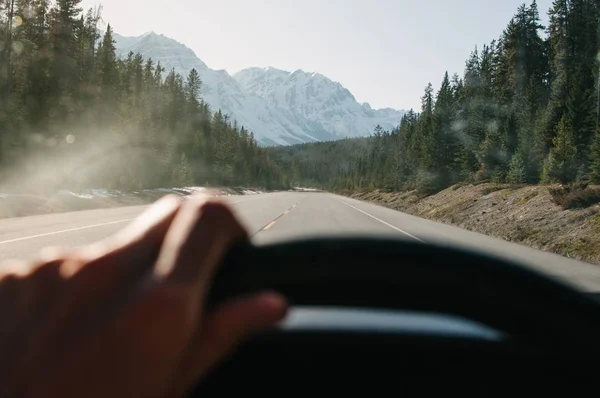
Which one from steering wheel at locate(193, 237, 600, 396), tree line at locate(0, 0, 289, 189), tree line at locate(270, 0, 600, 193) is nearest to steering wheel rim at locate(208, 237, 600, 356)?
steering wheel at locate(193, 237, 600, 396)

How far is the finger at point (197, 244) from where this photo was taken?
49 cm

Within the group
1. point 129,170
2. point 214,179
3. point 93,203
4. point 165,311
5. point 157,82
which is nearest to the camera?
point 165,311

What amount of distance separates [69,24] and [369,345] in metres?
53.3

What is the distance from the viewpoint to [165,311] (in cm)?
46

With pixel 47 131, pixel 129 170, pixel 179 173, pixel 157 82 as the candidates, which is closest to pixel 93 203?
pixel 47 131

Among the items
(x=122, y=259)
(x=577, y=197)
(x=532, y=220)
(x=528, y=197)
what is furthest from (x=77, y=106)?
(x=122, y=259)

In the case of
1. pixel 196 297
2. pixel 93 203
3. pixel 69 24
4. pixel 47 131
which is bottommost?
pixel 93 203

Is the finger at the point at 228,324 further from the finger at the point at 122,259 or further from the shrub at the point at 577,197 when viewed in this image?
the shrub at the point at 577,197

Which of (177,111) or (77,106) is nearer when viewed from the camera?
(77,106)

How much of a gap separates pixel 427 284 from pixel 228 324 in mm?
265

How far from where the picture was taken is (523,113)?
5594cm

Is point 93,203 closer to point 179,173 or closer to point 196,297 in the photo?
point 196,297

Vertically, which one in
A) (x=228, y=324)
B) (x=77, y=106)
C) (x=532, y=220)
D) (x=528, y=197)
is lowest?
(x=532, y=220)

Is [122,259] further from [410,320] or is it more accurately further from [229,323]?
[410,320]
